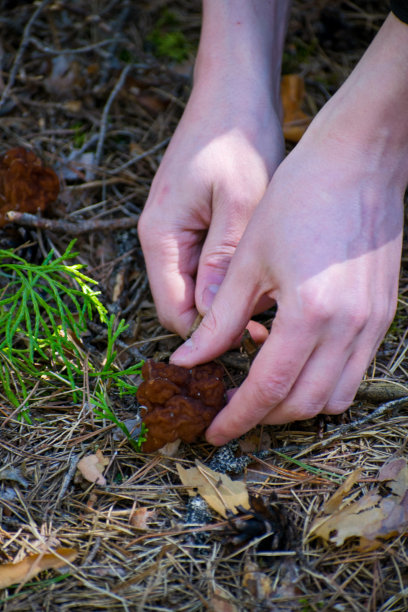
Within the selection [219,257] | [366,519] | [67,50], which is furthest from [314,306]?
[67,50]

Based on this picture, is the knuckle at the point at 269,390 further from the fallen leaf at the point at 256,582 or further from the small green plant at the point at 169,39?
the small green plant at the point at 169,39

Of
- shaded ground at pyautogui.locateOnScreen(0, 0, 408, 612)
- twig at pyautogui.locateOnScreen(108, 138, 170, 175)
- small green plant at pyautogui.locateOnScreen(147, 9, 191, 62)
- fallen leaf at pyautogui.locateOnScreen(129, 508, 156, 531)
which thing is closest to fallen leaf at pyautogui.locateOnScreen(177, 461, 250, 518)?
shaded ground at pyautogui.locateOnScreen(0, 0, 408, 612)

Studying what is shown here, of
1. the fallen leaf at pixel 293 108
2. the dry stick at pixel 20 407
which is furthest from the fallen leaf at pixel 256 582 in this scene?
the fallen leaf at pixel 293 108

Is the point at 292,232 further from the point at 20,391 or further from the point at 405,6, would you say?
the point at 20,391

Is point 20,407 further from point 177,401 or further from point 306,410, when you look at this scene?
point 306,410

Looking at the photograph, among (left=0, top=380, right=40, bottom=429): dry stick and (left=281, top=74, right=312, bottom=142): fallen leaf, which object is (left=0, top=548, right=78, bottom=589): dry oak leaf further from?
(left=281, top=74, right=312, bottom=142): fallen leaf

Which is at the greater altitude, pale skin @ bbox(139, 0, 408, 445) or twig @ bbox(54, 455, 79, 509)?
pale skin @ bbox(139, 0, 408, 445)

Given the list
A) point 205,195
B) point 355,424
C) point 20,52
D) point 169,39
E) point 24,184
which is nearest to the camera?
point 355,424
